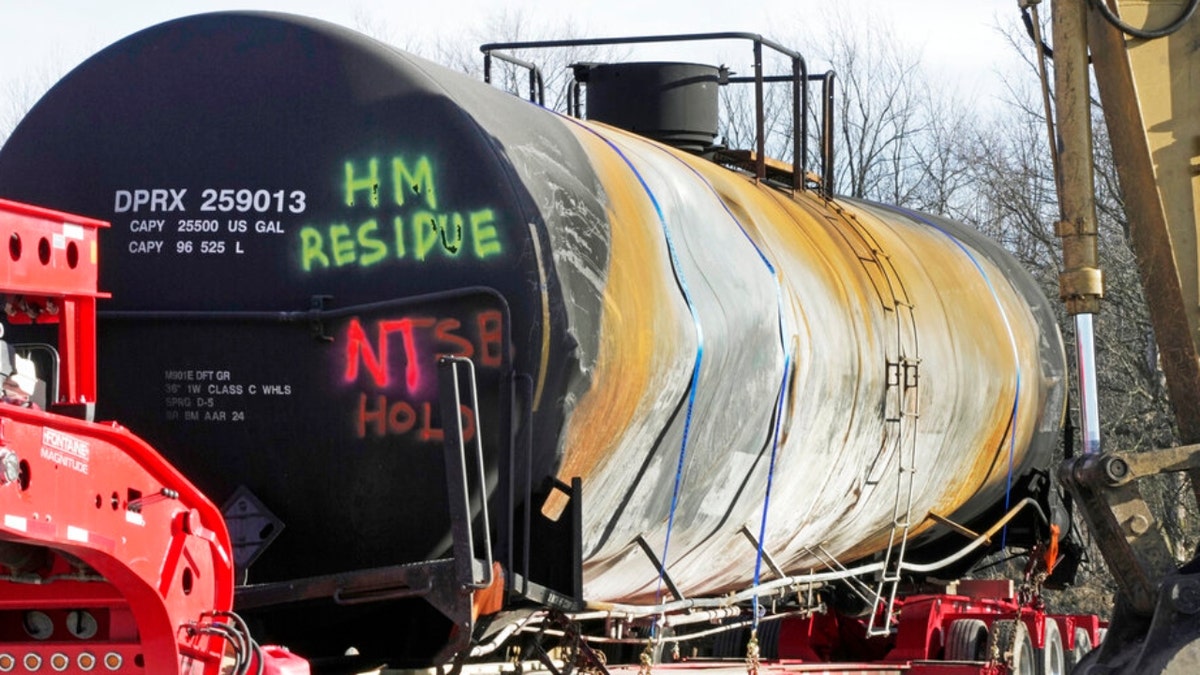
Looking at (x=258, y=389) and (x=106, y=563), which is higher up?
(x=258, y=389)

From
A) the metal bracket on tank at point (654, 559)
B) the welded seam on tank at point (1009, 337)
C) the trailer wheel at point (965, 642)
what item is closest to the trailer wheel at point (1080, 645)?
the welded seam on tank at point (1009, 337)

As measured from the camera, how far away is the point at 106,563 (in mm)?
4105

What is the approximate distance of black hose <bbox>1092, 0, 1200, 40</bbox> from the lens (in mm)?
6012

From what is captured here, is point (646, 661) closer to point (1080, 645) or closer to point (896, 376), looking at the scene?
point (896, 376)

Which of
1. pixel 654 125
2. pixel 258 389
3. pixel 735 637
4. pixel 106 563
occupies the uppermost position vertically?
pixel 654 125

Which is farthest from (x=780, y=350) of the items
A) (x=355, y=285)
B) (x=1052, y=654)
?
(x=1052, y=654)

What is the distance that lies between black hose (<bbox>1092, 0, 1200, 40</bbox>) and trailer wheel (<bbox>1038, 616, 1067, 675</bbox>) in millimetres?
5624

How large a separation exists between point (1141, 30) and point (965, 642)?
4915mm

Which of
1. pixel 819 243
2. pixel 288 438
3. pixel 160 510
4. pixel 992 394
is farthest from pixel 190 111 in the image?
pixel 992 394

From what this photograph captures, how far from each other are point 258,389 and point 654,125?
14.1 feet

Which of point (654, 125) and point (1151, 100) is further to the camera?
point (654, 125)

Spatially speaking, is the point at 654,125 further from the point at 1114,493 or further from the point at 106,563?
the point at 106,563

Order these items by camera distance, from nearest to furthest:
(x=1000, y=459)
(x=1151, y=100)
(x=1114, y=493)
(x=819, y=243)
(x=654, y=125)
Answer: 1. (x=1114, y=493)
2. (x=1151, y=100)
3. (x=819, y=243)
4. (x=654, y=125)
5. (x=1000, y=459)

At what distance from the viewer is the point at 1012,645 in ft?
33.9
